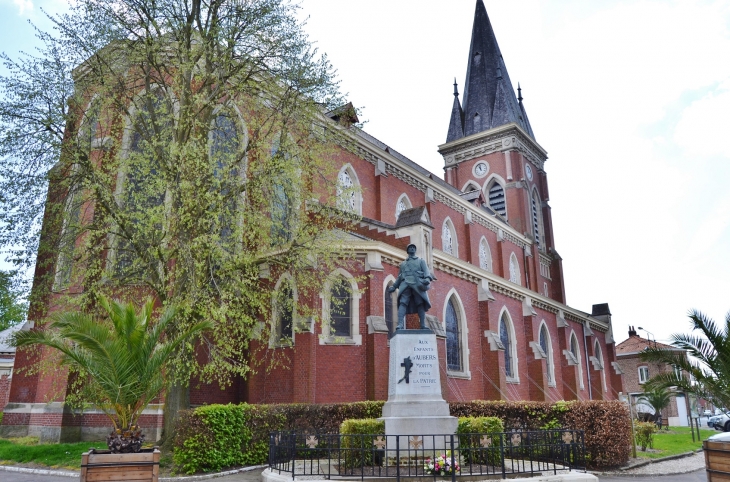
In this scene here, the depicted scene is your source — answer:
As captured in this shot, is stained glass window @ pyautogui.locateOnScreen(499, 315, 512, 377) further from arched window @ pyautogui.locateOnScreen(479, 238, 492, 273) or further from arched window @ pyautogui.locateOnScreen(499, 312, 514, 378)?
arched window @ pyautogui.locateOnScreen(479, 238, 492, 273)

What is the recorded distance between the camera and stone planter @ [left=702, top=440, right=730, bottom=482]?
313 inches

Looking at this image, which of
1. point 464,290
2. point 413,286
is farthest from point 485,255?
point 413,286

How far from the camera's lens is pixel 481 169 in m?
44.5

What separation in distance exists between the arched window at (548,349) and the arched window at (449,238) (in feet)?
22.0

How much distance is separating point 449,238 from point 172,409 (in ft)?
71.9

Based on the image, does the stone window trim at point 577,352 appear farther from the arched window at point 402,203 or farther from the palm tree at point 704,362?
the palm tree at point 704,362

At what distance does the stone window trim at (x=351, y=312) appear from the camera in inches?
695

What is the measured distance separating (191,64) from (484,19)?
4130 centimetres

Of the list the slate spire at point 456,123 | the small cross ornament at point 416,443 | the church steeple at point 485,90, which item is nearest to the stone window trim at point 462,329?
the small cross ornament at point 416,443

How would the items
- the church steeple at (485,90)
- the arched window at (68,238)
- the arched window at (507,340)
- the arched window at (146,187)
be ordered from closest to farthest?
1. the arched window at (146,187)
2. the arched window at (68,238)
3. the arched window at (507,340)
4. the church steeple at (485,90)

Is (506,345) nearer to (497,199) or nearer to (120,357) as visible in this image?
(497,199)

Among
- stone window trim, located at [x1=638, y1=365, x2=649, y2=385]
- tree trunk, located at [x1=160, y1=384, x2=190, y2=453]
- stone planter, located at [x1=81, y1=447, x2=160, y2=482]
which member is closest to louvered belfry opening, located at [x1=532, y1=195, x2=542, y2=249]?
stone window trim, located at [x1=638, y1=365, x2=649, y2=385]

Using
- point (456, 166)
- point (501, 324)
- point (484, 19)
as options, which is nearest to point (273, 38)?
point (501, 324)

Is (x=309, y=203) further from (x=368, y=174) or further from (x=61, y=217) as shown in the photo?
(x=368, y=174)
